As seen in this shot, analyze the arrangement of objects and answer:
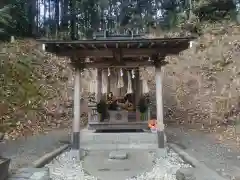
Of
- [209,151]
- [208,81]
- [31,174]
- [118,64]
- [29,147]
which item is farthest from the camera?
[208,81]

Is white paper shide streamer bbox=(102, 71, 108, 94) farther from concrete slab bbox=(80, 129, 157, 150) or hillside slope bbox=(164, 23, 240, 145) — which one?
hillside slope bbox=(164, 23, 240, 145)

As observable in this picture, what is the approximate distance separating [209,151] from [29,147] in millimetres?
5135

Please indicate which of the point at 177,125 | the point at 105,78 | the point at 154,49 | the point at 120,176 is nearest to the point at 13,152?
the point at 120,176

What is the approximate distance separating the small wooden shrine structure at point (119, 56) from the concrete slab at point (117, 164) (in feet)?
2.17

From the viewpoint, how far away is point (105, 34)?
10.4 meters

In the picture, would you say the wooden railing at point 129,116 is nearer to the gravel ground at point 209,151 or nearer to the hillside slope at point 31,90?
the gravel ground at point 209,151

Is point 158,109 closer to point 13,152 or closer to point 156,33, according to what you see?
point 13,152

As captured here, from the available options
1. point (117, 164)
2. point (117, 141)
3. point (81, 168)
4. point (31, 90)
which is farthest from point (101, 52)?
point (31, 90)

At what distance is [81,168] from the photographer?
7.52 meters

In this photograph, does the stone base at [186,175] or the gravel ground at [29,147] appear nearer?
the stone base at [186,175]

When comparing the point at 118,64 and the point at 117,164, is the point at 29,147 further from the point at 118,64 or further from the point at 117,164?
the point at 118,64

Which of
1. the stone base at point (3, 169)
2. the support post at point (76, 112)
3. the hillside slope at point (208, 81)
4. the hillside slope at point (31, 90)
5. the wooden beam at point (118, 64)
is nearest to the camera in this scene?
the stone base at point (3, 169)

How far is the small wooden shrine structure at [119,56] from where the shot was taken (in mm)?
8031

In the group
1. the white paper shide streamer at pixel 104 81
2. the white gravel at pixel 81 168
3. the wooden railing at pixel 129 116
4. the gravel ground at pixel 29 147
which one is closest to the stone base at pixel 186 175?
the white gravel at pixel 81 168
